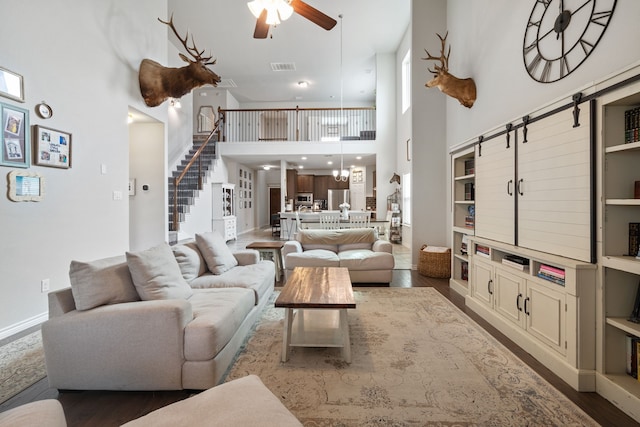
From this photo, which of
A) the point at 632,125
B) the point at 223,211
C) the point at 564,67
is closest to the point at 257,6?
the point at 564,67

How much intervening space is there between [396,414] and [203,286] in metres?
1.92

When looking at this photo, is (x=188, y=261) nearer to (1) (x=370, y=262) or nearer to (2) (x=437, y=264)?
(1) (x=370, y=262)

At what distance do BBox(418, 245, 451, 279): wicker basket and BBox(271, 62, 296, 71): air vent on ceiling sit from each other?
6.79 m

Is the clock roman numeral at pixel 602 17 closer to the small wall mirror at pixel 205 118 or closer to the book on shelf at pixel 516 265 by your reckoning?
the book on shelf at pixel 516 265

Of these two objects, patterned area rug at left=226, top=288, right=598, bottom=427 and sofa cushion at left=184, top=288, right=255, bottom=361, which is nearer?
patterned area rug at left=226, top=288, right=598, bottom=427

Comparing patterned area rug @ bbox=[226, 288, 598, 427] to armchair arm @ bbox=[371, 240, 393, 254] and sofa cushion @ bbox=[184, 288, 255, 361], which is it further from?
armchair arm @ bbox=[371, 240, 393, 254]

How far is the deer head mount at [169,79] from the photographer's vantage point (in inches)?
170

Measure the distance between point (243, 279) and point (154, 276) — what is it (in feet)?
3.07

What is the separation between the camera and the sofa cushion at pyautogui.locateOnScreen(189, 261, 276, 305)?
2.78 m

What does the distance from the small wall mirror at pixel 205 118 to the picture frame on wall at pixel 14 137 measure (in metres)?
7.95

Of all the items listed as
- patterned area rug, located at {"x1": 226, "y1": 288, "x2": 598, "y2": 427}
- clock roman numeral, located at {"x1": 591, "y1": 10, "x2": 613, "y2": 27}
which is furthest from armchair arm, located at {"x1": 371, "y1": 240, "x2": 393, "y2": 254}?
clock roman numeral, located at {"x1": 591, "y1": 10, "x2": 613, "y2": 27}

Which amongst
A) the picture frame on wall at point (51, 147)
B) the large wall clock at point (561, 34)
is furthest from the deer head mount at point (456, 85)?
the picture frame on wall at point (51, 147)

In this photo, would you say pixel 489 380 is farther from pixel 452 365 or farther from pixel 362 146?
pixel 362 146

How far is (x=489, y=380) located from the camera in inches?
77.2
